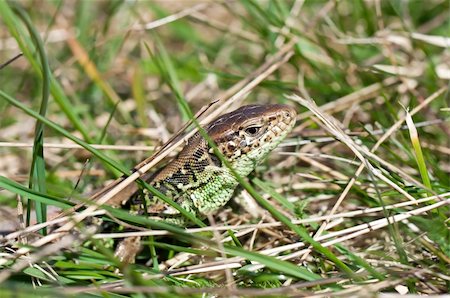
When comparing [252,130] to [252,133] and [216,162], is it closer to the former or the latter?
[252,133]

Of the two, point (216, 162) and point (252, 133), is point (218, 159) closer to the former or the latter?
point (216, 162)

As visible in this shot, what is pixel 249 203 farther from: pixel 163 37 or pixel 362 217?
pixel 163 37

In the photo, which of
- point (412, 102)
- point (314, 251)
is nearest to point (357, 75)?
point (412, 102)

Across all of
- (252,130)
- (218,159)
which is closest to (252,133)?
(252,130)

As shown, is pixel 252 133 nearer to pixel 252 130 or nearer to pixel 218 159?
pixel 252 130

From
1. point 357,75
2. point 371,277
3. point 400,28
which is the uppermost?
point 400,28
